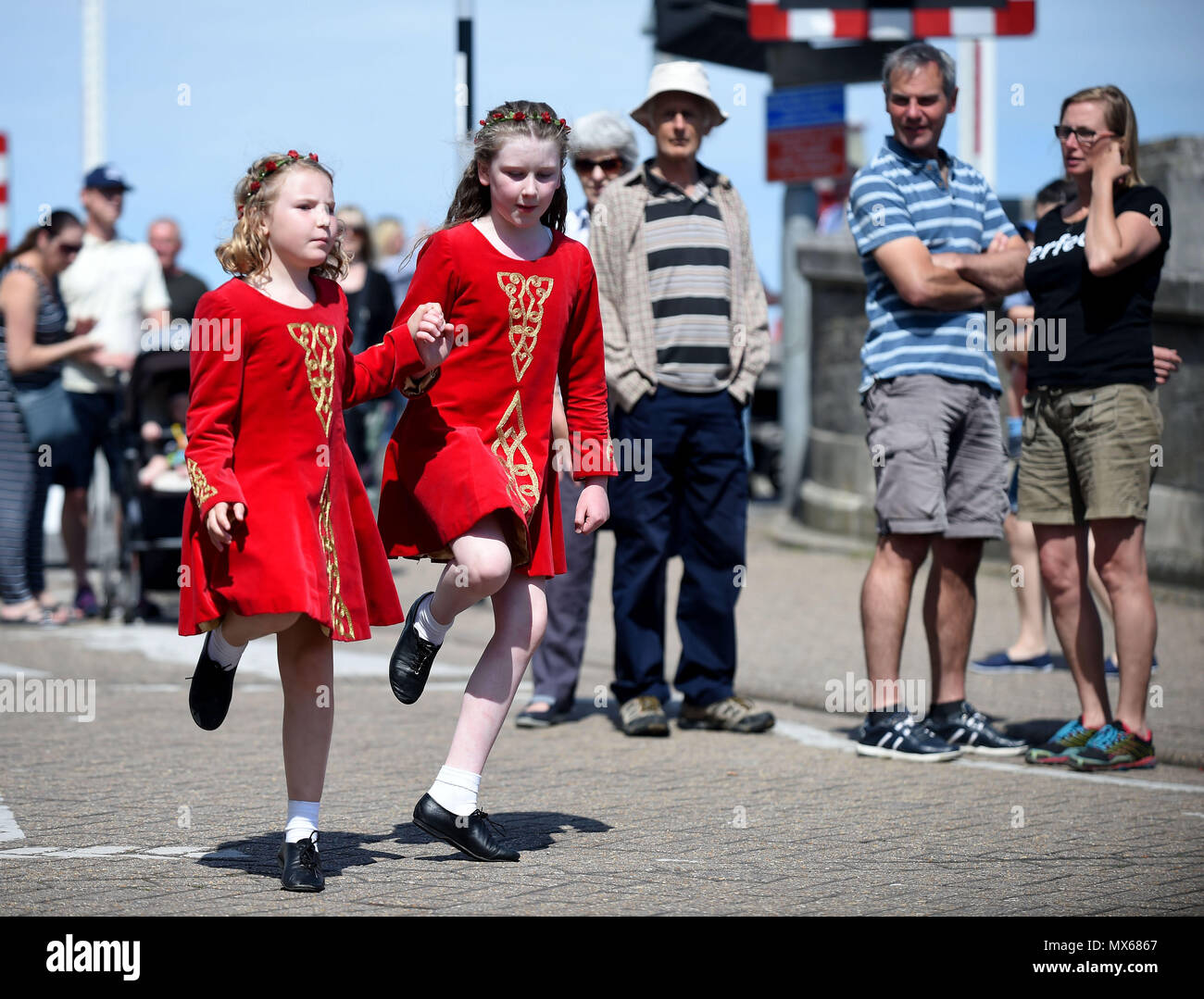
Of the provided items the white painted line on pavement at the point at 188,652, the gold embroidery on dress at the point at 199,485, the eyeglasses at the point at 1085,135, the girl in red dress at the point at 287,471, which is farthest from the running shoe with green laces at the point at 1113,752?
the gold embroidery on dress at the point at 199,485

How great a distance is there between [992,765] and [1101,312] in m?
1.56

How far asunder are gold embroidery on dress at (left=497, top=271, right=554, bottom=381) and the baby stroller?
5.51 metres

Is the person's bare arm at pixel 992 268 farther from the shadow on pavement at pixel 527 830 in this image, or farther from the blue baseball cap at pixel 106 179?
the blue baseball cap at pixel 106 179

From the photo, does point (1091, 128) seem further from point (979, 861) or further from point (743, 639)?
point (743, 639)

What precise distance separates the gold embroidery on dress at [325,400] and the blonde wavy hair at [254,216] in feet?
0.64

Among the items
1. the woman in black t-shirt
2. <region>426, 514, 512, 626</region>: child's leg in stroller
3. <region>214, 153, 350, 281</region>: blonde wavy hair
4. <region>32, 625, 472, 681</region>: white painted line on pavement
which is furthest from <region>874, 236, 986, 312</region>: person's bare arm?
<region>32, 625, 472, 681</region>: white painted line on pavement

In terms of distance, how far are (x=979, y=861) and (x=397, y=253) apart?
39.8 ft

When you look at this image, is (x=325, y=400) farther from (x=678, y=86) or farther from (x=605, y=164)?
(x=605, y=164)

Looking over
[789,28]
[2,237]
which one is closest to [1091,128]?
[789,28]

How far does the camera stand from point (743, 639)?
948 cm
